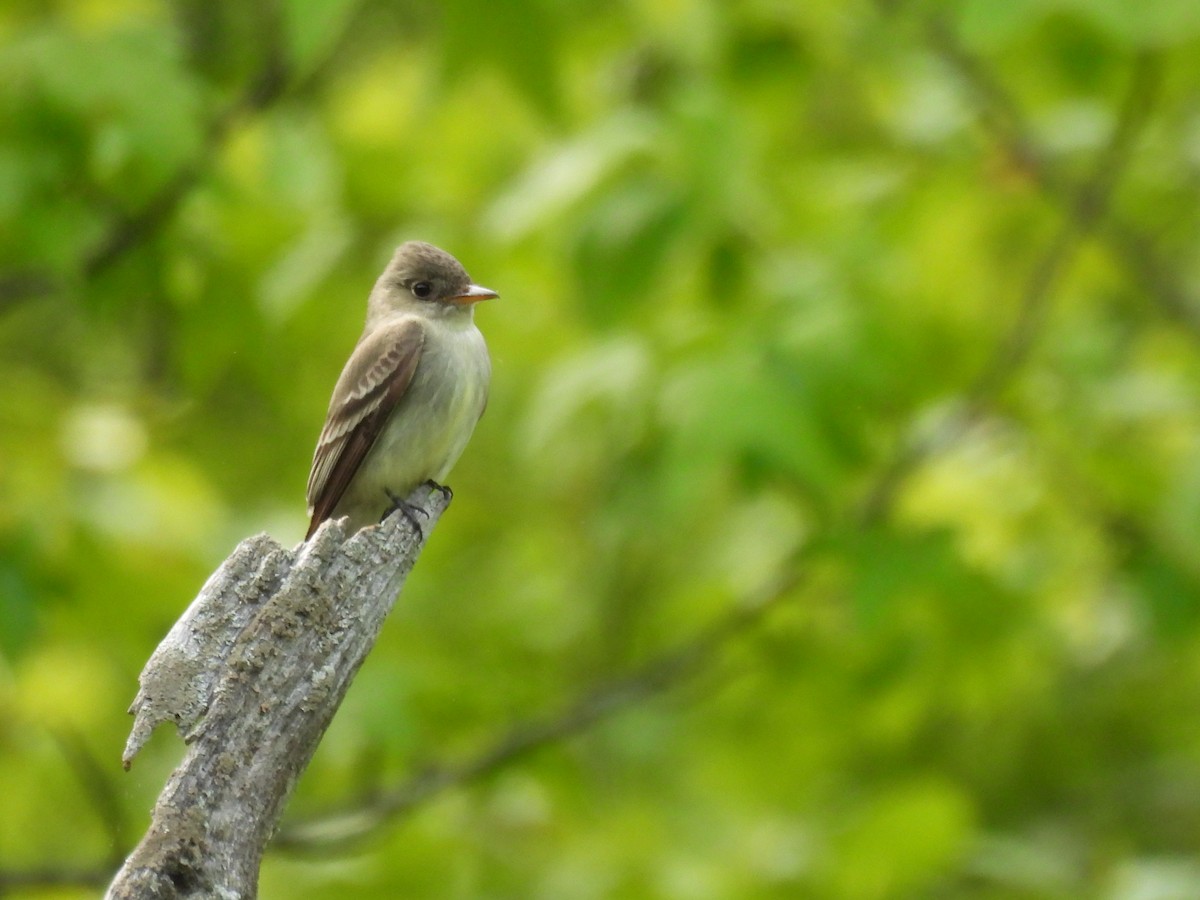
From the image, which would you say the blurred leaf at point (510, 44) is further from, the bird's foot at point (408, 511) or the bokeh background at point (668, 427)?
the bird's foot at point (408, 511)

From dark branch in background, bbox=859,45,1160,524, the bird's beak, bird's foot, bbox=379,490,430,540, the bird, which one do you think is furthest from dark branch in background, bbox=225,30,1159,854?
the bird's beak

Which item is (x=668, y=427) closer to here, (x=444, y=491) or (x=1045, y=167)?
(x=444, y=491)

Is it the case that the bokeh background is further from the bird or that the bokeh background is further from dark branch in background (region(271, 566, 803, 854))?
the bird

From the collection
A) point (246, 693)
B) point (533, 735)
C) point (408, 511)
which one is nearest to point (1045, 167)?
point (533, 735)

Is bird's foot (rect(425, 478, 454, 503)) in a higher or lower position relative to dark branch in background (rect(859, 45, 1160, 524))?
lower

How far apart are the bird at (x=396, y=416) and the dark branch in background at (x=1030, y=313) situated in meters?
1.45

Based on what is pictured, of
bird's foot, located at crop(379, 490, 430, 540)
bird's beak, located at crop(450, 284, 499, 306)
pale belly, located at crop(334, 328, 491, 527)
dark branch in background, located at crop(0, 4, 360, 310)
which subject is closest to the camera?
bird's foot, located at crop(379, 490, 430, 540)

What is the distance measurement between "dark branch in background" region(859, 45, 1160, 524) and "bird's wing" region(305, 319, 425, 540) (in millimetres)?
1631

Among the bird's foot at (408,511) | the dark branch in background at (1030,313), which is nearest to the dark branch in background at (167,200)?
the bird's foot at (408,511)

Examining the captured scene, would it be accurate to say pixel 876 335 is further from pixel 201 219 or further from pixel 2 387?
pixel 2 387

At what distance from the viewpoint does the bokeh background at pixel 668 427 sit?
4297 mm

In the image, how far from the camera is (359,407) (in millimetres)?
4223

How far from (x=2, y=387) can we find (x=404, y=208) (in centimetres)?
164

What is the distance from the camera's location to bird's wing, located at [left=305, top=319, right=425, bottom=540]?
4.18 metres
